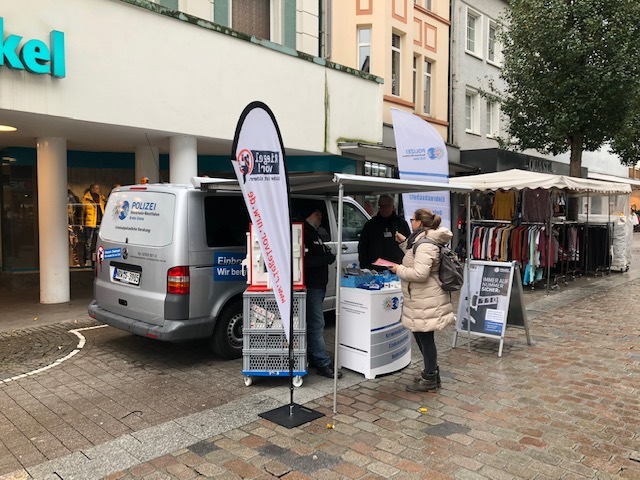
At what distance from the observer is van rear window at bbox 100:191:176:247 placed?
221 inches

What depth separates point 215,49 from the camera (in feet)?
31.4

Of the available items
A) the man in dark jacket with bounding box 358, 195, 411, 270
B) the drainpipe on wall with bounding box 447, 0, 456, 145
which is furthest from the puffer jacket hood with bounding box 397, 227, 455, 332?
the drainpipe on wall with bounding box 447, 0, 456, 145

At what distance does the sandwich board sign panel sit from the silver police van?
8.88ft

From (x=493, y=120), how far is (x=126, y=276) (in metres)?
19.1

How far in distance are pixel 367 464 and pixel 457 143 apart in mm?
16868

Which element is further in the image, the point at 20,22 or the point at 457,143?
the point at 457,143

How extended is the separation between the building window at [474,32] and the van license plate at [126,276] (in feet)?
58.1

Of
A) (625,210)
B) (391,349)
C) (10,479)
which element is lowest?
(10,479)

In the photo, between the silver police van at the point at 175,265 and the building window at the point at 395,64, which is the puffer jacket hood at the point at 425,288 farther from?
the building window at the point at 395,64

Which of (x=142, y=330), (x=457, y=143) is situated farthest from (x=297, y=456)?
(x=457, y=143)

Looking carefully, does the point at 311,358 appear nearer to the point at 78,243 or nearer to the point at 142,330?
the point at 142,330

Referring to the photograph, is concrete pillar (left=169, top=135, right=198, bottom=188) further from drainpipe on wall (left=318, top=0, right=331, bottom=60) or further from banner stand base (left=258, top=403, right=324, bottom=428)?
banner stand base (left=258, top=403, right=324, bottom=428)

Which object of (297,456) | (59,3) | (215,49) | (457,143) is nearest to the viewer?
(297,456)

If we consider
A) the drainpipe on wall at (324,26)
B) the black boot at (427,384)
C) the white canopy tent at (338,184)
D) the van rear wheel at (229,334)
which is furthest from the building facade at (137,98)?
the black boot at (427,384)
